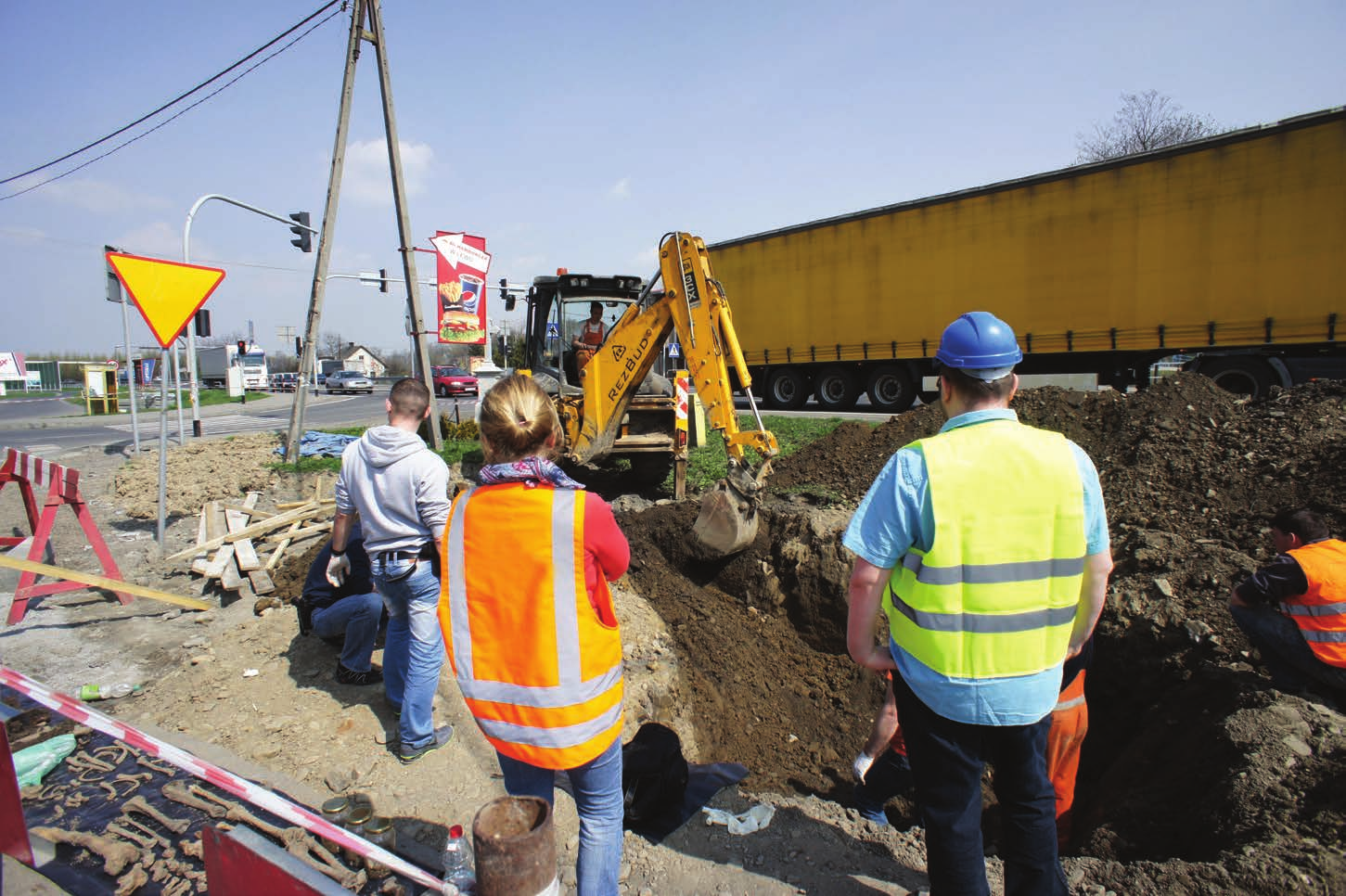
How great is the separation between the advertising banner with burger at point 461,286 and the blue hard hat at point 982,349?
36.5 ft

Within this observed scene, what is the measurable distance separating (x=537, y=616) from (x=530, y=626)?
0.13 ft

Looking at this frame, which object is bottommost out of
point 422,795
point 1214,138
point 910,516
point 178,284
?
point 422,795

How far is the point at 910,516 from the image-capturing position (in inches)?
73.6

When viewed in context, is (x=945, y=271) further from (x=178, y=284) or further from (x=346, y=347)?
(x=346, y=347)

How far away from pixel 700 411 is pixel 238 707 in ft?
21.5

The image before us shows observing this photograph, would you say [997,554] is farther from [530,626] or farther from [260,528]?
[260,528]

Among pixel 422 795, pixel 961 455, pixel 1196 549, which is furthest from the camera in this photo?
pixel 1196 549

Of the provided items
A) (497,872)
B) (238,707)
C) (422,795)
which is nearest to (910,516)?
(497,872)

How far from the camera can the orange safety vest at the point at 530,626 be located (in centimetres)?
195

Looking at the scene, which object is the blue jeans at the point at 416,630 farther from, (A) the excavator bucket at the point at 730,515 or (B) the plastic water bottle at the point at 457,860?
(A) the excavator bucket at the point at 730,515

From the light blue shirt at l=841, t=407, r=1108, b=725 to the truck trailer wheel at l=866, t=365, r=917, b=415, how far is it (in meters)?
14.5

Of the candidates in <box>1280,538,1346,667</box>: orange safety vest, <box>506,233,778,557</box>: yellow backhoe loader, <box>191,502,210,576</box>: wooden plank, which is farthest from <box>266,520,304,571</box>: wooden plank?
<box>1280,538,1346,667</box>: orange safety vest

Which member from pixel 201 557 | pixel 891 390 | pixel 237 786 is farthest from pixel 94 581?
pixel 891 390

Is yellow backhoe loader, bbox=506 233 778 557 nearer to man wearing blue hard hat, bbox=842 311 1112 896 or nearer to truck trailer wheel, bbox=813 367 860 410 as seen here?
man wearing blue hard hat, bbox=842 311 1112 896
